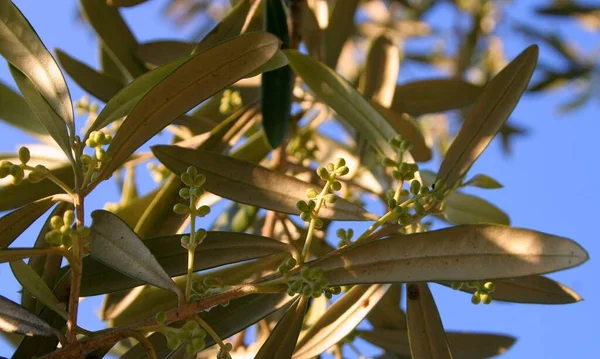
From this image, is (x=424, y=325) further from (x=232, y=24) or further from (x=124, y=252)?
(x=232, y=24)

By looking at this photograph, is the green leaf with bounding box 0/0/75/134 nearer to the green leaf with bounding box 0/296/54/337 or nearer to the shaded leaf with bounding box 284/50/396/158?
the green leaf with bounding box 0/296/54/337

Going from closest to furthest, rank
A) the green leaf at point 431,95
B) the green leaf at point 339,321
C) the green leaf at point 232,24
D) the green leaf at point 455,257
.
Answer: the green leaf at point 455,257 → the green leaf at point 339,321 → the green leaf at point 232,24 → the green leaf at point 431,95

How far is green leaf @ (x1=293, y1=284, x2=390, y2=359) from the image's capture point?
1.18m

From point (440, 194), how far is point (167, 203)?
420mm

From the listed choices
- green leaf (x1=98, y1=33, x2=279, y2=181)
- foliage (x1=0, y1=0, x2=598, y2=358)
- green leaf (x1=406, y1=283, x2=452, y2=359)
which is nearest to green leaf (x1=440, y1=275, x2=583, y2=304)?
foliage (x1=0, y1=0, x2=598, y2=358)

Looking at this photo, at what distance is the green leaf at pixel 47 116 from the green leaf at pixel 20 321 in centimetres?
19

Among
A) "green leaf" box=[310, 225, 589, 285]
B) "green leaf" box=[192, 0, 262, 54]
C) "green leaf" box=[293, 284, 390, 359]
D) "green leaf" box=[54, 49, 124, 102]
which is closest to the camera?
"green leaf" box=[310, 225, 589, 285]

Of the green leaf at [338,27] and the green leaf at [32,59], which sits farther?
the green leaf at [338,27]

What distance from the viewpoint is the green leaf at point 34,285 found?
2.97 ft

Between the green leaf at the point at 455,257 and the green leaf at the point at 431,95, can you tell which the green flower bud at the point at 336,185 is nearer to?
the green leaf at the point at 455,257

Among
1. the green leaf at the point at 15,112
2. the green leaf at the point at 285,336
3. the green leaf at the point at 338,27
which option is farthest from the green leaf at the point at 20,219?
the green leaf at the point at 338,27

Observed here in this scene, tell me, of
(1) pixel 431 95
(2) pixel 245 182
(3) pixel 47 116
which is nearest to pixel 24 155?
(3) pixel 47 116

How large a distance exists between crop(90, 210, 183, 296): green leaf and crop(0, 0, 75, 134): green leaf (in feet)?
0.50

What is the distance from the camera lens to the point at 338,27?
5.46 feet
